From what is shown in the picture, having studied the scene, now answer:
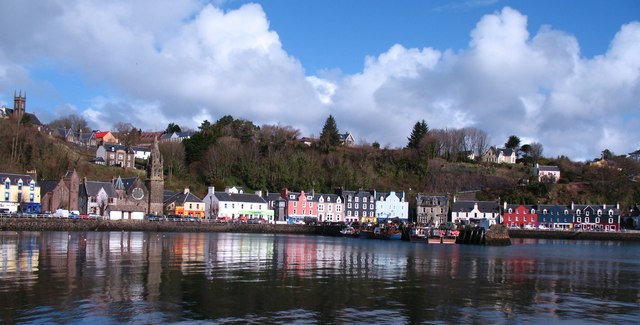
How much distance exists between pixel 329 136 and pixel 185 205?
3981 centimetres

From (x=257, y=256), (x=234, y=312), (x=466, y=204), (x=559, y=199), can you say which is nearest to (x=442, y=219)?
(x=466, y=204)

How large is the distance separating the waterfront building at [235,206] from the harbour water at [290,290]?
5698 cm

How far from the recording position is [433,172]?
126 metres

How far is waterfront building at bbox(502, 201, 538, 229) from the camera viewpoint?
364 ft

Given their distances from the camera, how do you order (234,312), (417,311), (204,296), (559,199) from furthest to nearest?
1. (559,199)
2. (204,296)
3. (417,311)
4. (234,312)

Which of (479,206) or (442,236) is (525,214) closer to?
(479,206)

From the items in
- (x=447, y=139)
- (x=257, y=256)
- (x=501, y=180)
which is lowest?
(x=257, y=256)

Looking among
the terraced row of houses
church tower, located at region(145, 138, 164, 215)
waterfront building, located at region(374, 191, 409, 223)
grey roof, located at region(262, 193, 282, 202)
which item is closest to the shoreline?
the terraced row of houses

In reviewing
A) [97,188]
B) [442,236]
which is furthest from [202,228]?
[442,236]

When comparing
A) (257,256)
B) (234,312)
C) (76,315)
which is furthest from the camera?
(257,256)

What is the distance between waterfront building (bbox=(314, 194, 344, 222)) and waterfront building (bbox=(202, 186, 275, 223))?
29.7 ft

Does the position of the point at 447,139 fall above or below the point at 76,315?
above

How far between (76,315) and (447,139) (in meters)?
124

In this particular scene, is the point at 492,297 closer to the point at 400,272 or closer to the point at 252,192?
the point at 400,272
